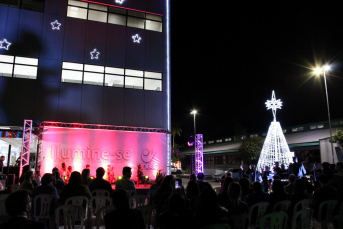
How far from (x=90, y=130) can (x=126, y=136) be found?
2.15 m

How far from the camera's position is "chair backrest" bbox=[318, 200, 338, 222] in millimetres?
5000

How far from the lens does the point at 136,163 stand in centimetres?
1589

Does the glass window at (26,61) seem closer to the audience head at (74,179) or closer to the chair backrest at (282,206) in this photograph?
the audience head at (74,179)

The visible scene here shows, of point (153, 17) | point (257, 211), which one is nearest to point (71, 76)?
point (153, 17)

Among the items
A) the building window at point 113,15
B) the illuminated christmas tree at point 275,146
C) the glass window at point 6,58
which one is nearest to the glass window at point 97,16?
the building window at point 113,15

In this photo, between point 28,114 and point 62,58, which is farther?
point 62,58

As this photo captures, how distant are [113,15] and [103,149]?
8873 millimetres

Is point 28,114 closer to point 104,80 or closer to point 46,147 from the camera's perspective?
point 46,147

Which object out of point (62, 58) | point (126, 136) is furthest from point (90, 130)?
point (62, 58)

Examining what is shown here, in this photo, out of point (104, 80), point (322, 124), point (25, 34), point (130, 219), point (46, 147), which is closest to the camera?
point (130, 219)

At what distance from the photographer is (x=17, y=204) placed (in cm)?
252

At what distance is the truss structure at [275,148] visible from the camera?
16.8 meters

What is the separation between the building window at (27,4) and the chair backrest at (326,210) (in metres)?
17.2

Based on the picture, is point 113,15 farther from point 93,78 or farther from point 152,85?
point 152,85
